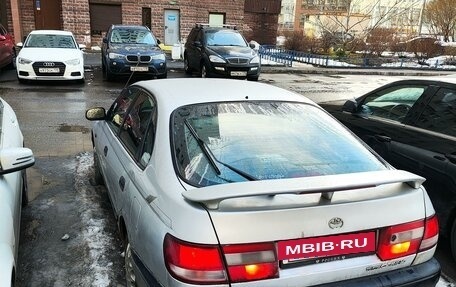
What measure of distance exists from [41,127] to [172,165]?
611cm

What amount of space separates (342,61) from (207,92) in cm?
2102

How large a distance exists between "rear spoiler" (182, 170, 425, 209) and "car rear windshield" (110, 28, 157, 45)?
12025mm

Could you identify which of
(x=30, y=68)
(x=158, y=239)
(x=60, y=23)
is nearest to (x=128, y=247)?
(x=158, y=239)

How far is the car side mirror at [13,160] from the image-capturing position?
9.05 feet

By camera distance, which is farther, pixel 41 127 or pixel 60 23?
pixel 60 23

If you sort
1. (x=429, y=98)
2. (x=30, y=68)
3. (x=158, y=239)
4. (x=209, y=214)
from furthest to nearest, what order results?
(x=30, y=68)
(x=429, y=98)
(x=158, y=239)
(x=209, y=214)

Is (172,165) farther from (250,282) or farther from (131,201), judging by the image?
(250,282)

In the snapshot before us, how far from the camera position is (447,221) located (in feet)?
11.5

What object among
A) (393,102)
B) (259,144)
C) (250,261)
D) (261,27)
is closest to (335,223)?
(250,261)

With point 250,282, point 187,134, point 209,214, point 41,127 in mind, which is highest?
point 187,134

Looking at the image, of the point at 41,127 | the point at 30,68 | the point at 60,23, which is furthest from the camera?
the point at 60,23

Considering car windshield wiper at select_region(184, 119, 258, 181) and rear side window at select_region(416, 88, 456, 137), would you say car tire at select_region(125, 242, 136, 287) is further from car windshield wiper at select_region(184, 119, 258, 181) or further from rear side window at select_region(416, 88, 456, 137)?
rear side window at select_region(416, 88, 456, 137)

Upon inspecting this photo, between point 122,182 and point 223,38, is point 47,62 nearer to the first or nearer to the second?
point 223,38

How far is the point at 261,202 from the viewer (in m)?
2.04
